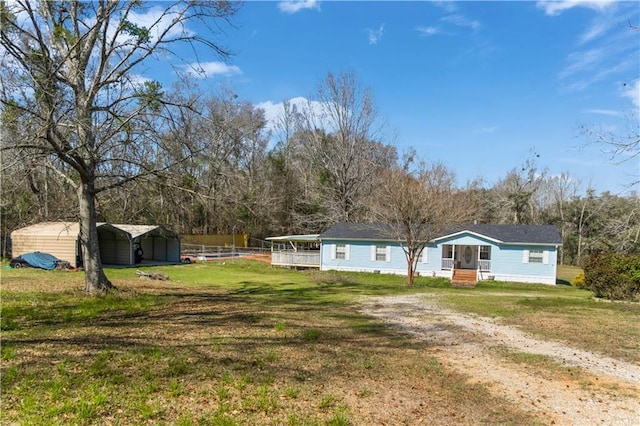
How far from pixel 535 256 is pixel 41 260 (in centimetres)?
2605

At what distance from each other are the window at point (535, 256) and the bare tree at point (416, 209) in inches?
171

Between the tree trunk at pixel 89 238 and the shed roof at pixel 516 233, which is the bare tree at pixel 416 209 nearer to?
the shed roof at pixel 516 233

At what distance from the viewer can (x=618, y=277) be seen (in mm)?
16203

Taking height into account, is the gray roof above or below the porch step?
above

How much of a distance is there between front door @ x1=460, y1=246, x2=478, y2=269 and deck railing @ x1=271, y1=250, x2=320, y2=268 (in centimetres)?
934

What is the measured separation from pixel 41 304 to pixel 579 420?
10.6 m

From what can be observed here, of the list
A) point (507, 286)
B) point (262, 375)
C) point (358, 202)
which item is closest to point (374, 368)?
point (262, 375)

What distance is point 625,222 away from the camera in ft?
31.7

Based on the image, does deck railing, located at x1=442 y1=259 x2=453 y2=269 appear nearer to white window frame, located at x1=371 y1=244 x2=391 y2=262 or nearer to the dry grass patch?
white window frame, located at x1=371 y1=244 x2=391 y2=262

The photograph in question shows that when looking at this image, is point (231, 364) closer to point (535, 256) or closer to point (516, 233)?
point (535, 256)

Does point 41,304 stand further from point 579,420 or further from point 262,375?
point 579,420

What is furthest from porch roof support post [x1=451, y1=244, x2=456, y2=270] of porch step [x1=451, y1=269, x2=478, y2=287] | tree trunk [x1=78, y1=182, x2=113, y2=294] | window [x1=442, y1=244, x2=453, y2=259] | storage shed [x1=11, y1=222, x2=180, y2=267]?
tree trunk [x1=78, y1=182, x2=113, y2=294]

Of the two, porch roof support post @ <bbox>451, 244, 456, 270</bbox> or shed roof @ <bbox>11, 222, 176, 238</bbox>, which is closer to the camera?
shed roof @ <bbox>11, 222, 176, 238</bbox>

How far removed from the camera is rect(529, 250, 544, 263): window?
25281 millimetres
